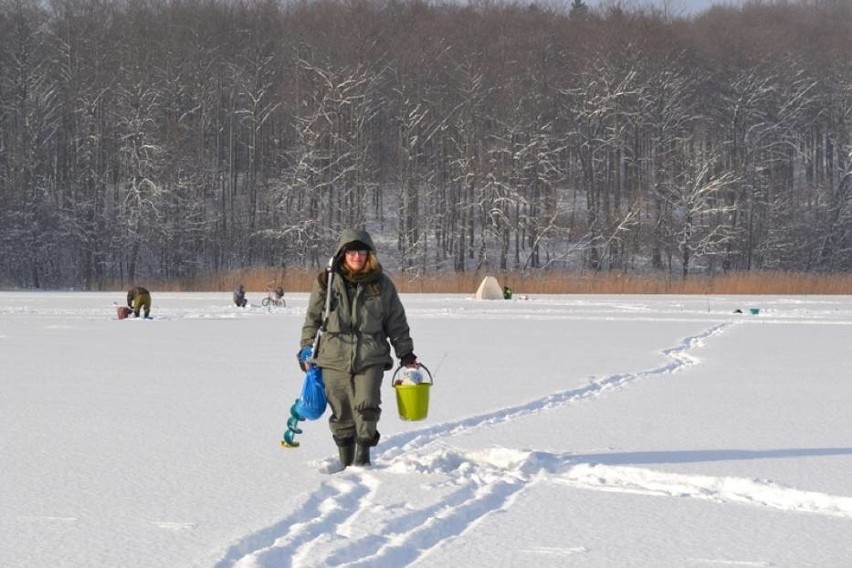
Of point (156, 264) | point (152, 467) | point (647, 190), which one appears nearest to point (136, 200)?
point (156, 264)

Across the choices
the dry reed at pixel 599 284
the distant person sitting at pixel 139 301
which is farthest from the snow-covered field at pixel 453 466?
the dry reed at pixel 599 284

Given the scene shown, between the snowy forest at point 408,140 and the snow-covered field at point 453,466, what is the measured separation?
3474 centimetres

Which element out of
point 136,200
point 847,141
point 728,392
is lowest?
point 728,392

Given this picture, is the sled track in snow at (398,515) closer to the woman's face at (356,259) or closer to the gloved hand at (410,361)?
the gloved hand at (410,361)

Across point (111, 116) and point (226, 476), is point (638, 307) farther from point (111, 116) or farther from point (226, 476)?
point (111, 116)

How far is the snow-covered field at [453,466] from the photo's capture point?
178 inches

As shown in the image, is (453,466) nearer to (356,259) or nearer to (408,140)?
(356,259)

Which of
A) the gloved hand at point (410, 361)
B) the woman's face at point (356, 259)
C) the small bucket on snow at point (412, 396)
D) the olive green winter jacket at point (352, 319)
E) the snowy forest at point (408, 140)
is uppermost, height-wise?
the snowy forest at point (408, 140)

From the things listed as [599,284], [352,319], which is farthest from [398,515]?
[599,284]

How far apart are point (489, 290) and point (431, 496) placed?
26951 mm

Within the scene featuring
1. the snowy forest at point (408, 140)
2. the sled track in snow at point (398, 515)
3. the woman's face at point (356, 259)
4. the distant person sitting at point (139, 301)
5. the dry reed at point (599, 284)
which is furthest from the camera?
the snowy forest at point (408, 140)

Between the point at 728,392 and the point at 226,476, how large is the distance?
5.87 meters

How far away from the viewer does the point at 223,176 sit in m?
52.2

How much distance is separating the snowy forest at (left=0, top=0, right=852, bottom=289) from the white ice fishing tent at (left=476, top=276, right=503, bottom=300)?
45.8 ft
